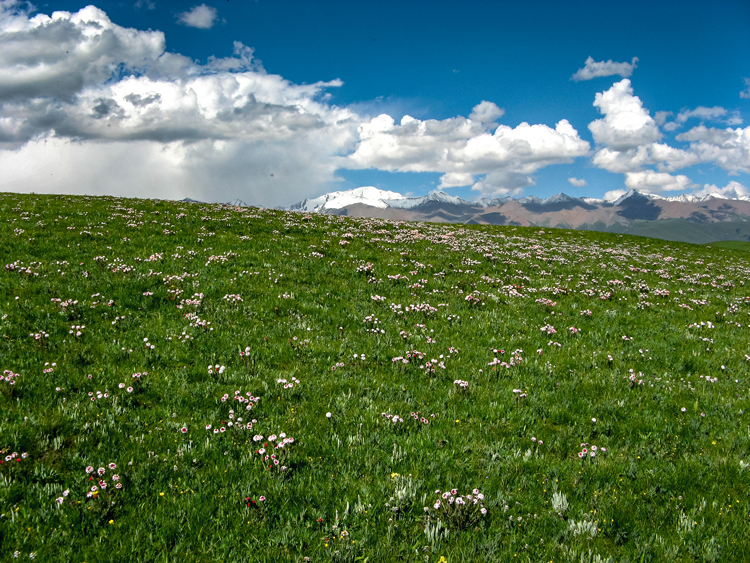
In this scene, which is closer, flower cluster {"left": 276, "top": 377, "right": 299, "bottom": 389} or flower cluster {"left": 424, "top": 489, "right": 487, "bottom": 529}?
flower cluster {"left": 424, "top": 489, "right": 487, "bottom": 529}

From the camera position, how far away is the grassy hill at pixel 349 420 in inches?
179

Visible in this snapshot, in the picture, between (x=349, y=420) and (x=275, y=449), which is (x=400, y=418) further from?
(x=275, y=449)

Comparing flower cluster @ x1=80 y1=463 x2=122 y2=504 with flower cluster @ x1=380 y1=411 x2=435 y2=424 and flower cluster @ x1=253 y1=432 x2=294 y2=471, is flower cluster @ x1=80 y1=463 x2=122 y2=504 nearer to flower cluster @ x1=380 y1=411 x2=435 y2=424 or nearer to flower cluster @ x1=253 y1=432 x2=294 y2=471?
flower cluster @ x1=253 y1=432 x2=294 y2=471

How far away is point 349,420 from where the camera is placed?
676 centimetres

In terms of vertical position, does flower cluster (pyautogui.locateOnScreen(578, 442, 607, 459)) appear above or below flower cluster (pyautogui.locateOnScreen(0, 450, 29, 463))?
below

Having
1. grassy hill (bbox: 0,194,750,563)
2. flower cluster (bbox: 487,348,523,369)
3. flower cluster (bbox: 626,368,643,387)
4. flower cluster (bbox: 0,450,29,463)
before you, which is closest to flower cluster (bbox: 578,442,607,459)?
grassy hill (bbox: 0,194,750,563)

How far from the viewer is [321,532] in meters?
4.60

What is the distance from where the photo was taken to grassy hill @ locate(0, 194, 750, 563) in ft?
15.0

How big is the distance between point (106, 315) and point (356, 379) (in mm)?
6946

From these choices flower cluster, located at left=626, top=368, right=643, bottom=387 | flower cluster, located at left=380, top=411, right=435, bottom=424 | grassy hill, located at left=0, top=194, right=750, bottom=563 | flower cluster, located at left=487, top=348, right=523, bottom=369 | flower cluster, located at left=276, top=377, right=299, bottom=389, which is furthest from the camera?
flower cluster, located at left=487, top=348, right=523, bottom=369

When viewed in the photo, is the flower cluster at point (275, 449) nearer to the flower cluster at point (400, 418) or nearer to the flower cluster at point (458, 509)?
the flower cluster at point (400, 418)

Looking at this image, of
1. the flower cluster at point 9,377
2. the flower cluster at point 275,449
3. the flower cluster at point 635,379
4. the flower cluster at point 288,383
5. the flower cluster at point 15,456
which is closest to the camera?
the flower cluster at point 15,456

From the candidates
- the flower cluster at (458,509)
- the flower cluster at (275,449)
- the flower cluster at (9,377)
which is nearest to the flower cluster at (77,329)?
the flower cluster at (9,377)

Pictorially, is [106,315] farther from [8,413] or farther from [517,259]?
[517,259]
